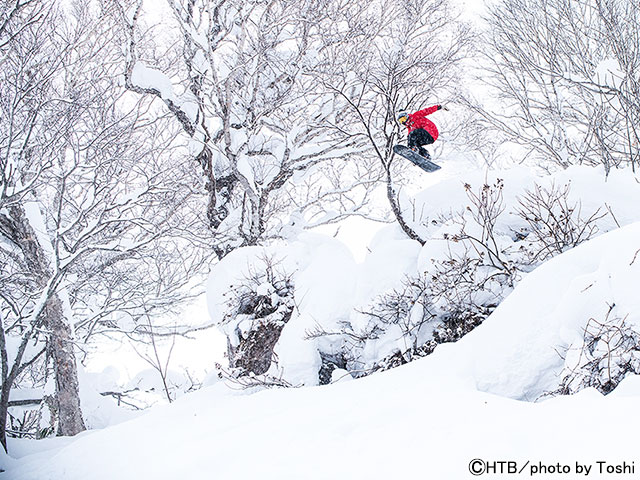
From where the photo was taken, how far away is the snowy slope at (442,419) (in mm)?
1755

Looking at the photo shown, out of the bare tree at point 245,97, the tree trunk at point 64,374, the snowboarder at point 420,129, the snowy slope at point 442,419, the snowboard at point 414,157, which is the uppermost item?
the bare tree at point 245,97

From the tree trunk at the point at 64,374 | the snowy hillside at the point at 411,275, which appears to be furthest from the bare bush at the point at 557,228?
the tree trunk at the point at 64,374

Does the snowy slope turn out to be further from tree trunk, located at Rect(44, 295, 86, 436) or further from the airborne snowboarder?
the airborne snowboarder

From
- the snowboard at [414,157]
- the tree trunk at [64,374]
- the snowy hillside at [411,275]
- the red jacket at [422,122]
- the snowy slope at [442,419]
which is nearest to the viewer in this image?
the snowy slope at [442,419]

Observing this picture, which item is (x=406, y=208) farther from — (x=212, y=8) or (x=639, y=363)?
(x=212, y=8)

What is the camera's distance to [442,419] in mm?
2127

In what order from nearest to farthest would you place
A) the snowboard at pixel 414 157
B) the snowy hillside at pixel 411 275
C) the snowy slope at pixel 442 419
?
the snowy slope at pixel 442 419 → the snowy hillside at pixel 411 275 → the snowboard at pixel 414 157

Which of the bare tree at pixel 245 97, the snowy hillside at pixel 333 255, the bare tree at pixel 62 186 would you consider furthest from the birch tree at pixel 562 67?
the bare tree at pixel 62 186

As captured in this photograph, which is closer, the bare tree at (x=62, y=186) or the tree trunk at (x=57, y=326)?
the bare tree at (x=62, y=186)

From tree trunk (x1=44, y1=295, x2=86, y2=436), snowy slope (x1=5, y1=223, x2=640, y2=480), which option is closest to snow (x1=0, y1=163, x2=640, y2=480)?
snowy slope (x1=5, y1=223, x2=640, y2=480)

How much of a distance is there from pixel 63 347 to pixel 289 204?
6299 mm

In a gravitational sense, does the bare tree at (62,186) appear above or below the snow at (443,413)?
above

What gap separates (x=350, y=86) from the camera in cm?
788

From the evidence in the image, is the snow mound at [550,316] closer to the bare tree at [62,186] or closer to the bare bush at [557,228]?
the bare bush at [557,228]
